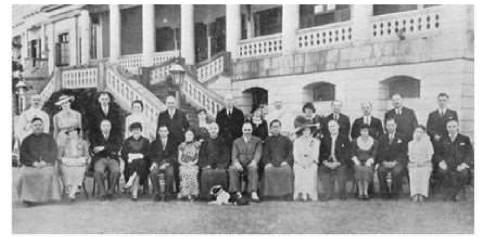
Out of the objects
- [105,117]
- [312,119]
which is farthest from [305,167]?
[105,117]

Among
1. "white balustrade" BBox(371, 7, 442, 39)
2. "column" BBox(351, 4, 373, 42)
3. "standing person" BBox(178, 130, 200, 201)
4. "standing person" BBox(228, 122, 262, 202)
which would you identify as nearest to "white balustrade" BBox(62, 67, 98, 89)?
"standing person" BBox(178, 130, 200, 201)

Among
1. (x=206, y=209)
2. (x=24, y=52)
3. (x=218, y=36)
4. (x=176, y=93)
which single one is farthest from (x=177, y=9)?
(x=206, y=209)

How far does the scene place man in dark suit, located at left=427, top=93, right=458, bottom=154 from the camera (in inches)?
255

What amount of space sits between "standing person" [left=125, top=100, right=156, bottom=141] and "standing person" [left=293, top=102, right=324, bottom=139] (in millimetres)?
1948

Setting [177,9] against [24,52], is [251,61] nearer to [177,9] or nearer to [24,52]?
[177,9]

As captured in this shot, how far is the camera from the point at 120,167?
277 inches

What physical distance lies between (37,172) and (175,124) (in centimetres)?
→ 188

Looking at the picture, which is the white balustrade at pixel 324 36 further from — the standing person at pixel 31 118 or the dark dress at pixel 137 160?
the standing person at pixel 31 118

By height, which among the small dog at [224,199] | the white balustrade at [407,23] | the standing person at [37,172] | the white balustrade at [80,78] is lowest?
the small dog at [224,199]

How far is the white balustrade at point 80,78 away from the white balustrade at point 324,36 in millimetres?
2913

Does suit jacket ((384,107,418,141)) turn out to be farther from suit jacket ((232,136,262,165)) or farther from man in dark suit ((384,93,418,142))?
suit jacket ((232,136,262,165))

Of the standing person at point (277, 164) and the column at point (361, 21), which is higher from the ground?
the column at point (361, 21)

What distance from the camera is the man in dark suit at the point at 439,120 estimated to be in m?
6.47

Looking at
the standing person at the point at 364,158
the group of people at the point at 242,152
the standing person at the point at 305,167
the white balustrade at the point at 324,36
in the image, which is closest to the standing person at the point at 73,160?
the group of people at the point at 242,152
